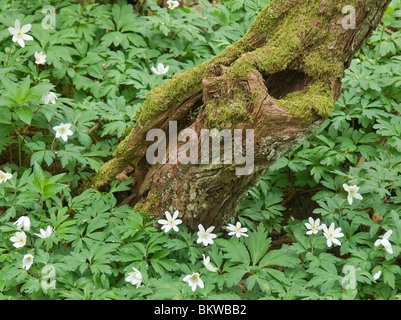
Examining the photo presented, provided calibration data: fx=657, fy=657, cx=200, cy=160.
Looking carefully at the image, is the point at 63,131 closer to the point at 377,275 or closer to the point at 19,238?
the point at 19,238

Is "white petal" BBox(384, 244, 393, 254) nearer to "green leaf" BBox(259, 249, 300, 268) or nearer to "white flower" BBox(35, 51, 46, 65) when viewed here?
"green leaf" BBox(259, 249, 300, 268)

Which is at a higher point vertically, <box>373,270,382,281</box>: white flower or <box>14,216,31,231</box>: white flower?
<box>14,216,31,231</box>: white flower

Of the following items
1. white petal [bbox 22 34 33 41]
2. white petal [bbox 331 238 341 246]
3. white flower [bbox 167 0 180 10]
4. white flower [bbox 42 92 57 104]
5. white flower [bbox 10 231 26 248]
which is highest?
white flower [bbox 167 0 180 10]

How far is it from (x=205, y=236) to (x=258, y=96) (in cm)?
104

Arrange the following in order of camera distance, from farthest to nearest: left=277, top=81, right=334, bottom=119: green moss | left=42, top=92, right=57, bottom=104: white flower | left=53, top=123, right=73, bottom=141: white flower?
left=42, top=92, right=57, bottom=104: white flower
left=53, top=123, right=73, bottom=141: white flower
left=277, top=81, right=334, bottom=119: green moss

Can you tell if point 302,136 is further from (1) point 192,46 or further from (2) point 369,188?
(1) point 192,46

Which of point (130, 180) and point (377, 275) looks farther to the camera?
point (130, 180)

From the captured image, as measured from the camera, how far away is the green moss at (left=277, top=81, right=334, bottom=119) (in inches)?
160

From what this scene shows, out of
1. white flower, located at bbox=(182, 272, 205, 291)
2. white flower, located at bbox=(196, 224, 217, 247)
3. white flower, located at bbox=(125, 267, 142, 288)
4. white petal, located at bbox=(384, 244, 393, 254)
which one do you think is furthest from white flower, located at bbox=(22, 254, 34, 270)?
white petal, located at bbox=(384, 244, 393, 254)

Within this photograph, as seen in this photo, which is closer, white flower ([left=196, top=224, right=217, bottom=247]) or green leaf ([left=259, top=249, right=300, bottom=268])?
green leaf ([left=259, top=249, right=300, bottom=268])

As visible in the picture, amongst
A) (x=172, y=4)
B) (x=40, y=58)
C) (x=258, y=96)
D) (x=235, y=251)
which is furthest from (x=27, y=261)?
(x=172, y=4)

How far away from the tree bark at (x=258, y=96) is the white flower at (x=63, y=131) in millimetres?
518

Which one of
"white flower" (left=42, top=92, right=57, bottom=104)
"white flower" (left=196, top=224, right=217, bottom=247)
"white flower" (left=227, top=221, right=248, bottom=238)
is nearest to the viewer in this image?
"white flower" (left=196, top=224, right=217, bottom=247)

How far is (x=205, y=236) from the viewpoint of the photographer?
4.47 m
